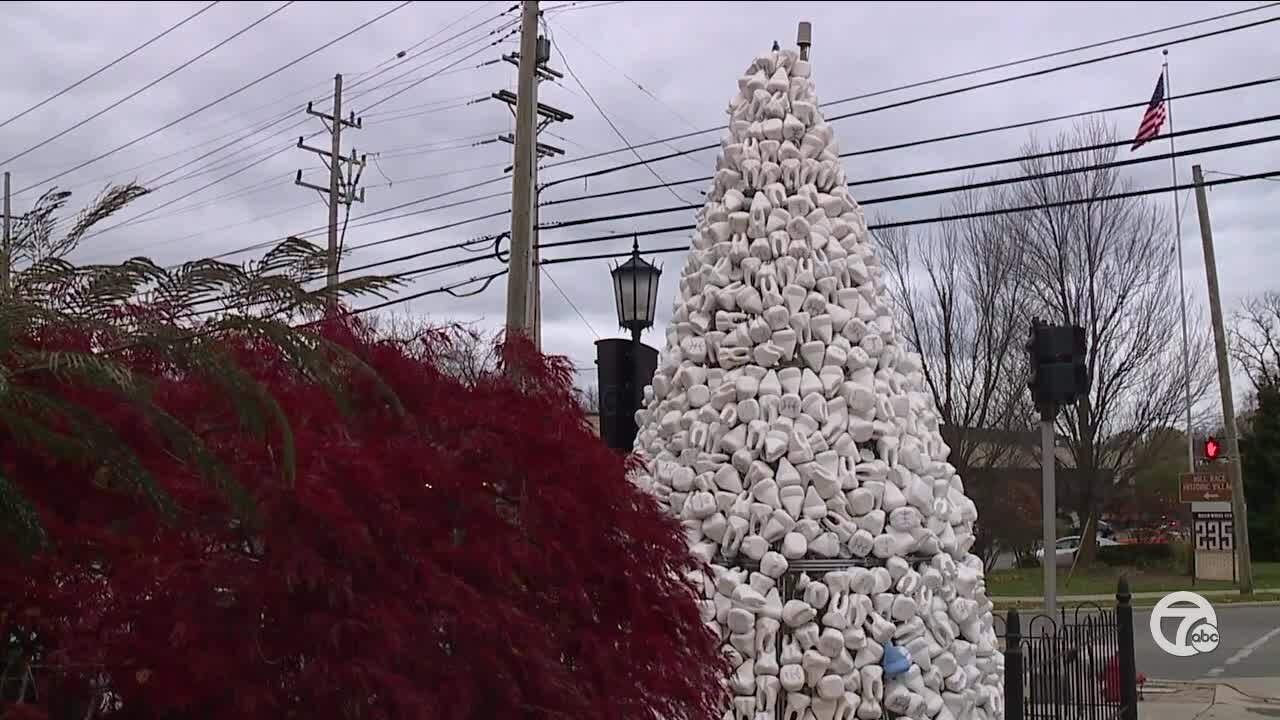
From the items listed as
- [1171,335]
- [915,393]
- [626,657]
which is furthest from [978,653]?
[1171,335]

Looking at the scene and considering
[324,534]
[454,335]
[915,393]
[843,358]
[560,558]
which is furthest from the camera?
[915,393]

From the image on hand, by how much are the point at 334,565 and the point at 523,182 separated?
29.2ft

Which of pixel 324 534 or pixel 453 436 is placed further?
pixel 453 436

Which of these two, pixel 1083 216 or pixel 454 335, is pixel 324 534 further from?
pixel 1083 216

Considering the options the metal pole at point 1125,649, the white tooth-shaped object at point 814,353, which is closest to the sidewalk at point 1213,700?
the metal pole at point 1125,649

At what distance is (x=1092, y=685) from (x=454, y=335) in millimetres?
6019

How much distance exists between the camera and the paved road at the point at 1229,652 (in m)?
15.4

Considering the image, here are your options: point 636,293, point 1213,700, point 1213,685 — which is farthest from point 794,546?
point 1213,685

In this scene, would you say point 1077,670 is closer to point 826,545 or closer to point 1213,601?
point 826,545

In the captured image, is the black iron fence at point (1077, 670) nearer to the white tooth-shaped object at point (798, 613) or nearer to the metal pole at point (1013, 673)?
the metal pole at point (1013, 673)

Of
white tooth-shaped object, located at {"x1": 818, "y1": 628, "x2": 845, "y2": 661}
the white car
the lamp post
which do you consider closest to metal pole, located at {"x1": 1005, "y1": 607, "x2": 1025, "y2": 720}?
white tooth-shaped object, located at {"x1": 818, "y1": 628, "x2": 845, "y2": 661}

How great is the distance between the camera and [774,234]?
6566 mm

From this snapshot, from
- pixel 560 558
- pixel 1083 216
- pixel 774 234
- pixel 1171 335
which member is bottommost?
pixel 560 558

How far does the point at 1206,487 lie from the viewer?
1120 inches
